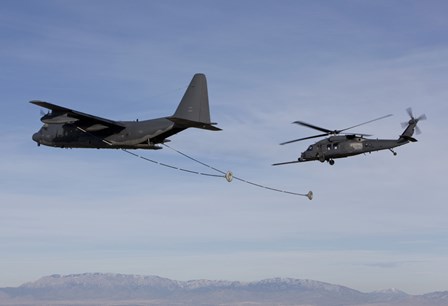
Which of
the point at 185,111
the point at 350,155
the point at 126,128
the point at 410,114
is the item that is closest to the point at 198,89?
the point at 185,111

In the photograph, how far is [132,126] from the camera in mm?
70812

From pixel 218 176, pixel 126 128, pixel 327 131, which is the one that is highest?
pixel 327 131

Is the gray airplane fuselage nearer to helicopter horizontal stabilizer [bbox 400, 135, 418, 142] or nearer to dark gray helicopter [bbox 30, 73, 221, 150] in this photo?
dark gray helicopter [bbox 30, 73, 221, 150]

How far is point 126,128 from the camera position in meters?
70.9

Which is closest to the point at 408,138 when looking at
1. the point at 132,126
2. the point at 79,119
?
the point at 132,126

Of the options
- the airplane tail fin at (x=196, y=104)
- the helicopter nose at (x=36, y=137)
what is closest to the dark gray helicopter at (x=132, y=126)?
the airplane tail fin at (x=196, y=104)

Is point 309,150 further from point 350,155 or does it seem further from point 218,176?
point 218,176

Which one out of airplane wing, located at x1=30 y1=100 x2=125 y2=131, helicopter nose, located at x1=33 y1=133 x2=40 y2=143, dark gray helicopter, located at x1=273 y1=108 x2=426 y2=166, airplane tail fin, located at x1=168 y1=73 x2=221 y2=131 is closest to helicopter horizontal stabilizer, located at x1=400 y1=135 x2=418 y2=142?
dark gray helicopter, located at x1=273 y1=108 x2=426 y2=166

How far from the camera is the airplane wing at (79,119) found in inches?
2712

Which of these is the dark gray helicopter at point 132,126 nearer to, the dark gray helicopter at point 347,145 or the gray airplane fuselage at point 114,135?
the gray airplane fuselage at point 114,135

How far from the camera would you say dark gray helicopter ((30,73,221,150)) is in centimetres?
6956

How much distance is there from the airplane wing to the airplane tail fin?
253 inches

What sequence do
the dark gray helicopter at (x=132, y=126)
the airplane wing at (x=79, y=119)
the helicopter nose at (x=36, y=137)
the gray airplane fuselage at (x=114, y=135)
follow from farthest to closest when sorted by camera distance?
the helicopter nose at (x=36, y=137), the gray airplane fuselage at (x=114, y=135), the dark gray helicopter at (x=132, y=126), the airplane wing at (x=79, y=119)

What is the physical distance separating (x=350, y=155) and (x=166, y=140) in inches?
1356
